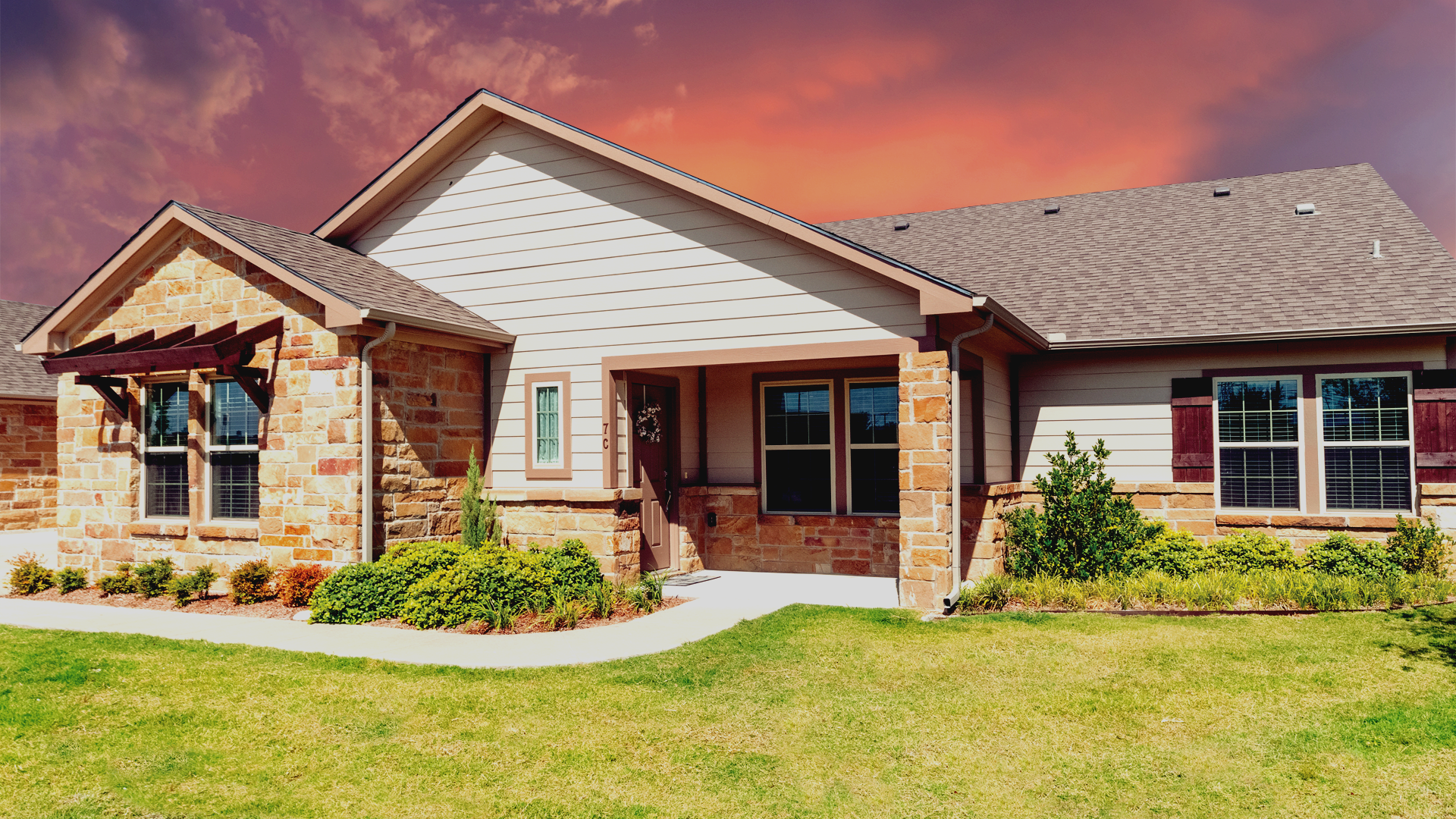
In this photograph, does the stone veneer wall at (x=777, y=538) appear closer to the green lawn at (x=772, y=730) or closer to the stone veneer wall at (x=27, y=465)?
the green lawn at (x=772, y=730)

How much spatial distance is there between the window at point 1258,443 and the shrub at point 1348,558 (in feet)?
2.11

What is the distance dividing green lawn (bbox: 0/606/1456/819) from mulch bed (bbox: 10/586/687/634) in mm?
1608

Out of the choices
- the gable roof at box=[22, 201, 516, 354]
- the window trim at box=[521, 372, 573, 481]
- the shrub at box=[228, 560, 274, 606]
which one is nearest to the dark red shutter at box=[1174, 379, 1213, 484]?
the window trim at box=[521, 372, 573, 481]

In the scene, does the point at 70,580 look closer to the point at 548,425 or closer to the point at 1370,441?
the point at 548,425

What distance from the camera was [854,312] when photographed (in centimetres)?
998

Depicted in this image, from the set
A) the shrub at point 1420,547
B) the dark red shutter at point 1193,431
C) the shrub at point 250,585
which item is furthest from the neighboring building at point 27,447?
the shrub at point 1420,547

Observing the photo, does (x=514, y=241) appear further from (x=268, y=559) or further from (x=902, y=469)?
(x=902, y=469)

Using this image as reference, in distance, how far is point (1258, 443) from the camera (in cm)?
1157

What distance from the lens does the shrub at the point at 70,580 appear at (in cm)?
1162

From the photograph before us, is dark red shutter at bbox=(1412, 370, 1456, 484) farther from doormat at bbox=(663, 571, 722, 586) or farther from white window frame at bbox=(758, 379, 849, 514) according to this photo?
doormat at bbox=(663, 571, 722, 586)

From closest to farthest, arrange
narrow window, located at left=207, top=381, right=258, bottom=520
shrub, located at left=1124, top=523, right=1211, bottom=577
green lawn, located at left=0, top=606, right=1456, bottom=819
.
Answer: green lawn, located at left=0, top=606, right=1456, bottom=819 → shrub, located at left=1124, top=523, right=1211, bottom=577 → narrow window, located at left=207, top=381, right=258, bottom=520

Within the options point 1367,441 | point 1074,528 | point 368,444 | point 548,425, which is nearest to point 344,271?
point 368,444

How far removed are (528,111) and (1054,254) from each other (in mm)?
8191

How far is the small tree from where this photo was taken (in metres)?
10.9
